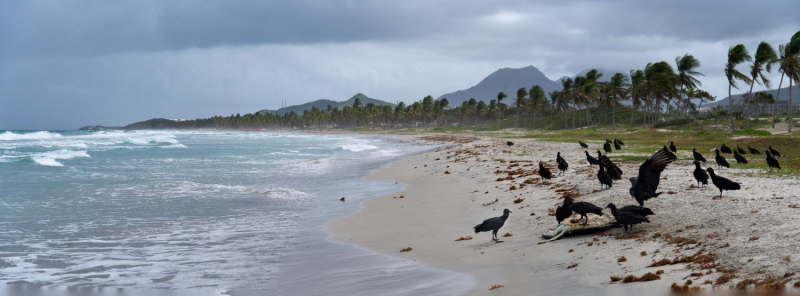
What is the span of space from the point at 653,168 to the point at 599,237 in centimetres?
148

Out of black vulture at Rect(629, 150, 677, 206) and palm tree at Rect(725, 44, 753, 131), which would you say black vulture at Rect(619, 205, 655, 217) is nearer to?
black vulture at Rect(629, 150, 677, 206)

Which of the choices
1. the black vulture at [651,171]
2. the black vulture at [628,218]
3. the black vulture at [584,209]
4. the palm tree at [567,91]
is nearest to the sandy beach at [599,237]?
the black vulture at [628,218]

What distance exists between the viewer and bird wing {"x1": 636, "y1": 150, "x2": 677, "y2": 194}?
8.60 m

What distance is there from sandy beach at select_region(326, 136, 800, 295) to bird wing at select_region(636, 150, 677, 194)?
2.05ft

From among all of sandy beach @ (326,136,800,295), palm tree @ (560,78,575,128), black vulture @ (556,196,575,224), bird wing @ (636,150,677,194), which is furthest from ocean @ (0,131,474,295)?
palm tree @ (560,78,575,128)

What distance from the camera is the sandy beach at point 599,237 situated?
5988mm

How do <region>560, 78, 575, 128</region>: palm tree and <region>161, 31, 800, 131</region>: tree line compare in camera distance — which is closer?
<region>161, 31, 800, 131</region>: tree line

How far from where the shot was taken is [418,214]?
534 inches

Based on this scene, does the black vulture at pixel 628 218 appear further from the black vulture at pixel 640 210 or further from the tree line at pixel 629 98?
the tree line at pixel 629 98

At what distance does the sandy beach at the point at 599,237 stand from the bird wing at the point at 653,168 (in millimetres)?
625

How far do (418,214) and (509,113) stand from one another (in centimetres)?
13914

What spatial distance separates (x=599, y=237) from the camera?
27.9 ft

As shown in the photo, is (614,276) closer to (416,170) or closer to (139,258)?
(139,258)

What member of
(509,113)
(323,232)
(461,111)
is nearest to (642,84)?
(323,232)
